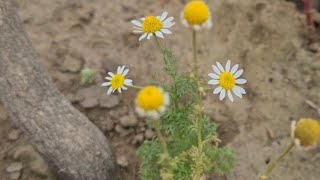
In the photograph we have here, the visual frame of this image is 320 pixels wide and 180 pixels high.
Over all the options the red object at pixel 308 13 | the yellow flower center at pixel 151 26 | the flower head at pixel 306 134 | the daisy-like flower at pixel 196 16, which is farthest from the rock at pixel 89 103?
the flower head at pixel 306 134

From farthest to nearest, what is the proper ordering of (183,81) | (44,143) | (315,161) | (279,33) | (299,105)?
(279,33), (299,105), (315,161), (44,143), (183,81)

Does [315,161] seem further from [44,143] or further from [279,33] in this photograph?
[44,143]

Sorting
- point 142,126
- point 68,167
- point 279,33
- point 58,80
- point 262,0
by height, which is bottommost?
point 68,167

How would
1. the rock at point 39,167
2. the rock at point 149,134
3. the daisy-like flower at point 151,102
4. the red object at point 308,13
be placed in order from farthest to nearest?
the red object at point 308,13 < the rock at point 149,134 < the rock at point 39,167 < the daisy-like flower at point 151,102

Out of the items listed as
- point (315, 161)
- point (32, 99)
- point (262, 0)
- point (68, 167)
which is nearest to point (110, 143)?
point (68, 167)

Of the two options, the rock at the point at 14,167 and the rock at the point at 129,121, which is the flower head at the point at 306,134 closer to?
the rock at the point at 129,121

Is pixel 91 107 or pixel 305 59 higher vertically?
pixel 305 59

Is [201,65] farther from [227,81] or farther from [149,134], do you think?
[227,81]
